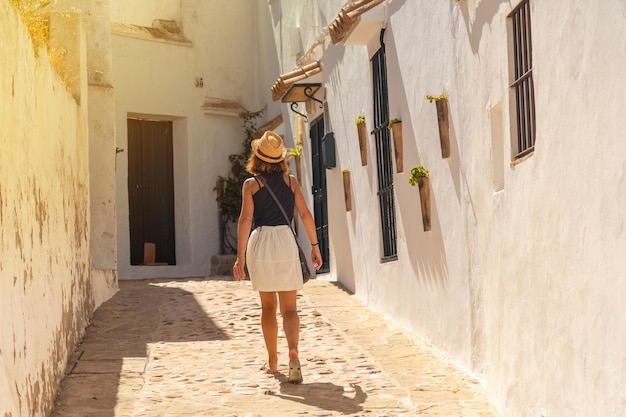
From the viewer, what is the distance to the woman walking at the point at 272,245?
732 cm

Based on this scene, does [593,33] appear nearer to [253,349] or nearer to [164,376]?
[164,376]

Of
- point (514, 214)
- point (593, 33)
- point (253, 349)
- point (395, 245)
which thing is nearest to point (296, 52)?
point (395, 245)

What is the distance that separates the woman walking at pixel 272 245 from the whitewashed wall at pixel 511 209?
123 centimetres

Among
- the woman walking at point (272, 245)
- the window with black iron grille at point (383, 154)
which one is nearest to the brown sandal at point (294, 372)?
the woman walking at point (272, 245)

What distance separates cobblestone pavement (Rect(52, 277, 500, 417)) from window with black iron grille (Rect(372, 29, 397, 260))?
843 millimetres

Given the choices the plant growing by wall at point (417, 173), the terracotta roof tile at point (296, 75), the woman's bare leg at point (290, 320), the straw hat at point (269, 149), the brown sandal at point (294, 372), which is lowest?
the brown sandal at point (294, 372)

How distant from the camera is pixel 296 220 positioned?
15.5 metres

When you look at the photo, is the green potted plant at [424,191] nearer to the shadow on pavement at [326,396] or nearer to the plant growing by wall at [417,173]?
the plant growing by wall at [417,173]

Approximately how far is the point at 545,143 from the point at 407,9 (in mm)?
4318

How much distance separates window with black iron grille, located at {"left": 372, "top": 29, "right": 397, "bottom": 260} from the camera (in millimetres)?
10211

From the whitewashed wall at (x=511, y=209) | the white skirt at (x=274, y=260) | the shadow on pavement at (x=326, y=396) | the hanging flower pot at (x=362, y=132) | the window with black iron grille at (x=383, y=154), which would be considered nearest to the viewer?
the whitewashed wall at (x=511, y=209)

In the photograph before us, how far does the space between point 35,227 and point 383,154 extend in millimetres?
4920

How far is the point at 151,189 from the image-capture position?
60.0 ft

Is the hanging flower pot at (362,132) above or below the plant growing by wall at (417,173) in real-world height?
above
